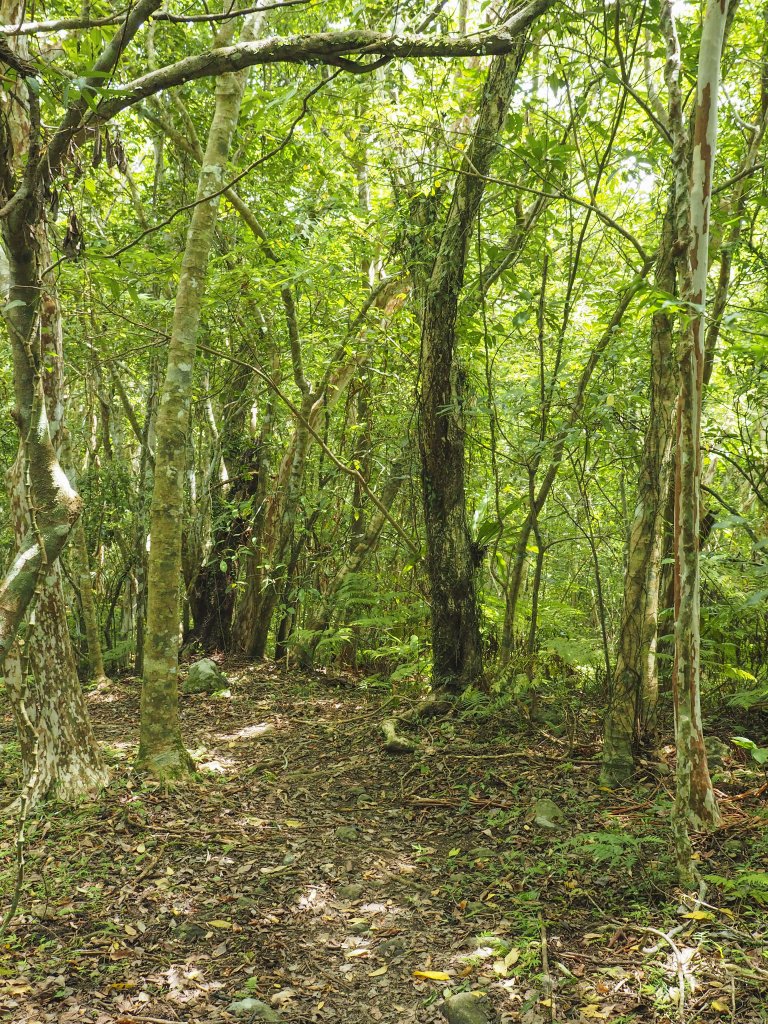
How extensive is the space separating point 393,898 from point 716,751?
2.33 metres

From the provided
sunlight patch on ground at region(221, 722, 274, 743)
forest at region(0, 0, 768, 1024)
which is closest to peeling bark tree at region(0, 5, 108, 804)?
forest at region(0, 0, 768, 1024)

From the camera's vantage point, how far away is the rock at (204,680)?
8.02 m

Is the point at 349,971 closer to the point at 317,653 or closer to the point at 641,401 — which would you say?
the point at 641,401

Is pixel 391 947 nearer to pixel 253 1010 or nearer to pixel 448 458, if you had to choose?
pixel 253 1010

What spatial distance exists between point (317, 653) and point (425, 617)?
1.94 m

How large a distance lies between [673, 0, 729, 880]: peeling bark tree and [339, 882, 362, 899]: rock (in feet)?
5.52

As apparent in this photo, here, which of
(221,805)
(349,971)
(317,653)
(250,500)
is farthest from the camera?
(250,500)

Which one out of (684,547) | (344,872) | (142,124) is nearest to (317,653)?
(344,872)

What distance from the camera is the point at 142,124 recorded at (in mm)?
9812

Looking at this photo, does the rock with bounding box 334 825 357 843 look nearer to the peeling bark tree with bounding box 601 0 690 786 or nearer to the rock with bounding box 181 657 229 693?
the peeling bark tree with bounding box 601 0 690 786

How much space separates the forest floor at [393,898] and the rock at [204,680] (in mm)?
2518

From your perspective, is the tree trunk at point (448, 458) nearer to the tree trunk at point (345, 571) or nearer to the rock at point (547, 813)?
the rock at point (547, 813)

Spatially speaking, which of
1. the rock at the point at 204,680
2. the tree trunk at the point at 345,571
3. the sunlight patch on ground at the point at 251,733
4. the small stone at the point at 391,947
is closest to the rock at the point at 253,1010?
the small stone at the point at 391,947

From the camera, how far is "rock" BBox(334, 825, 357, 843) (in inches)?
173
